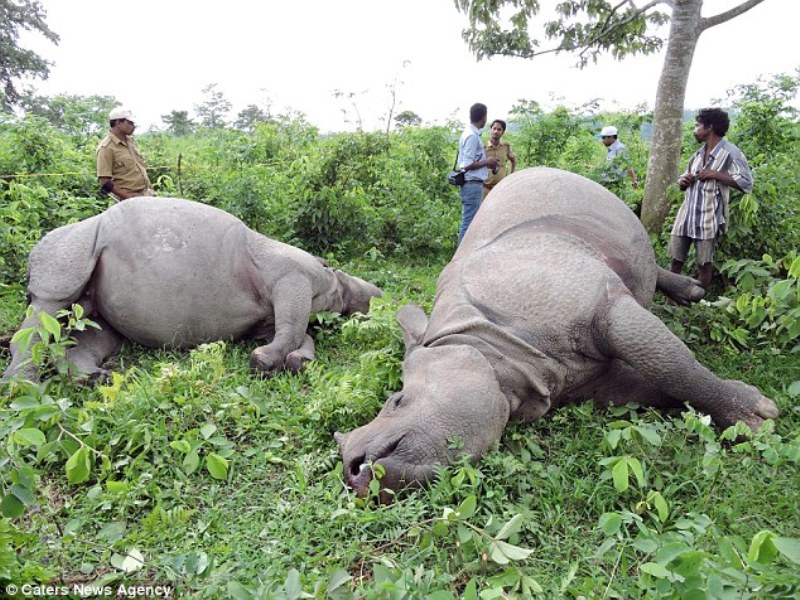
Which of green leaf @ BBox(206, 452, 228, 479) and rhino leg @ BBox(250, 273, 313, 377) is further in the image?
rhino leg @ BBox(250, 273, 313, 377)

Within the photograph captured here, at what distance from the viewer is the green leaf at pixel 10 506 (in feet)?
6.98

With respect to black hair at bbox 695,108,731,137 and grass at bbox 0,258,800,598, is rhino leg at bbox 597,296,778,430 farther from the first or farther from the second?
black hair at bbox 695,108,731,137

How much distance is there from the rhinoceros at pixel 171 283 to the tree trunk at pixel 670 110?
11.2 ft

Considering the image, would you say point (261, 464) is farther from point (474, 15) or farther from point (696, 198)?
point (474, 15)

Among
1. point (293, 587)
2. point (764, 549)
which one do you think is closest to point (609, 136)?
point (764, 549)

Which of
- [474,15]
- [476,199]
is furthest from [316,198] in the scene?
[474,15]

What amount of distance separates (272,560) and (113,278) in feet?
9.28

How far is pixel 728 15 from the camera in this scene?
5867mm

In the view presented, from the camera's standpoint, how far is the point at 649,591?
2.24m

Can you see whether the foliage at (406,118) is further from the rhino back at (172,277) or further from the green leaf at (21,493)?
the green leaf at (21,493)

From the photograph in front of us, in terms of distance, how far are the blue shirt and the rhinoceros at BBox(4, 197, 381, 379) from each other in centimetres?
295

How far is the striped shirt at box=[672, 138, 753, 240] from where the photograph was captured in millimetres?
5227

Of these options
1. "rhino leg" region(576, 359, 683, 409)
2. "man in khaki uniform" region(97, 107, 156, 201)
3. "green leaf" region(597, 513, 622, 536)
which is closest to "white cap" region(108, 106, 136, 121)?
"man in khaki uniform" region(97, 107, 156, 201)

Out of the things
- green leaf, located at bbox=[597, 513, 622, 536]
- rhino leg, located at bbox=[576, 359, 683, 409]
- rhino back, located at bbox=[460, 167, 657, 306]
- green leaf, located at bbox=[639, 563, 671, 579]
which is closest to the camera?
green leaf, located at bbox=[639, 563, 671, 579]
